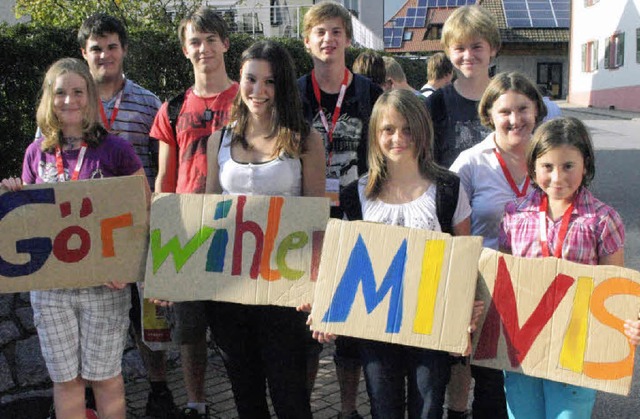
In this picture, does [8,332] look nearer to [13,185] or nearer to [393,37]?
[13,185]

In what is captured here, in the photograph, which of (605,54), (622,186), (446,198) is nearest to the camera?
(446,198)

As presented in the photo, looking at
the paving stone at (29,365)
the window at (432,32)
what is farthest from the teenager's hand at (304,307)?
the window at (432,32)

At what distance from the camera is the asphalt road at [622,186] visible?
4098mm

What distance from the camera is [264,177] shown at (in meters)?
3.04

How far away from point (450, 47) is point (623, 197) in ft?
25.1

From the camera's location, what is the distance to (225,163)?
3.11 meters

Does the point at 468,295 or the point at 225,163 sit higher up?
the point at 225,163

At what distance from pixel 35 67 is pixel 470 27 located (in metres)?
3.50

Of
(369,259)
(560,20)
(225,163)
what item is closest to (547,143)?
(369,259)

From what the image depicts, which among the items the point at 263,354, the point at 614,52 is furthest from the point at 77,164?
the point at 614,52

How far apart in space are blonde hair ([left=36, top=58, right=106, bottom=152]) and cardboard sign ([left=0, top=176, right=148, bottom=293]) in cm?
28

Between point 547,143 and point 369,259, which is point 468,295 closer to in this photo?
point 369,259

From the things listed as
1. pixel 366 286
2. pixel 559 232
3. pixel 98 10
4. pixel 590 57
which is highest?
pixel 590 57

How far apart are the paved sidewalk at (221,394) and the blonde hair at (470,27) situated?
219cm
